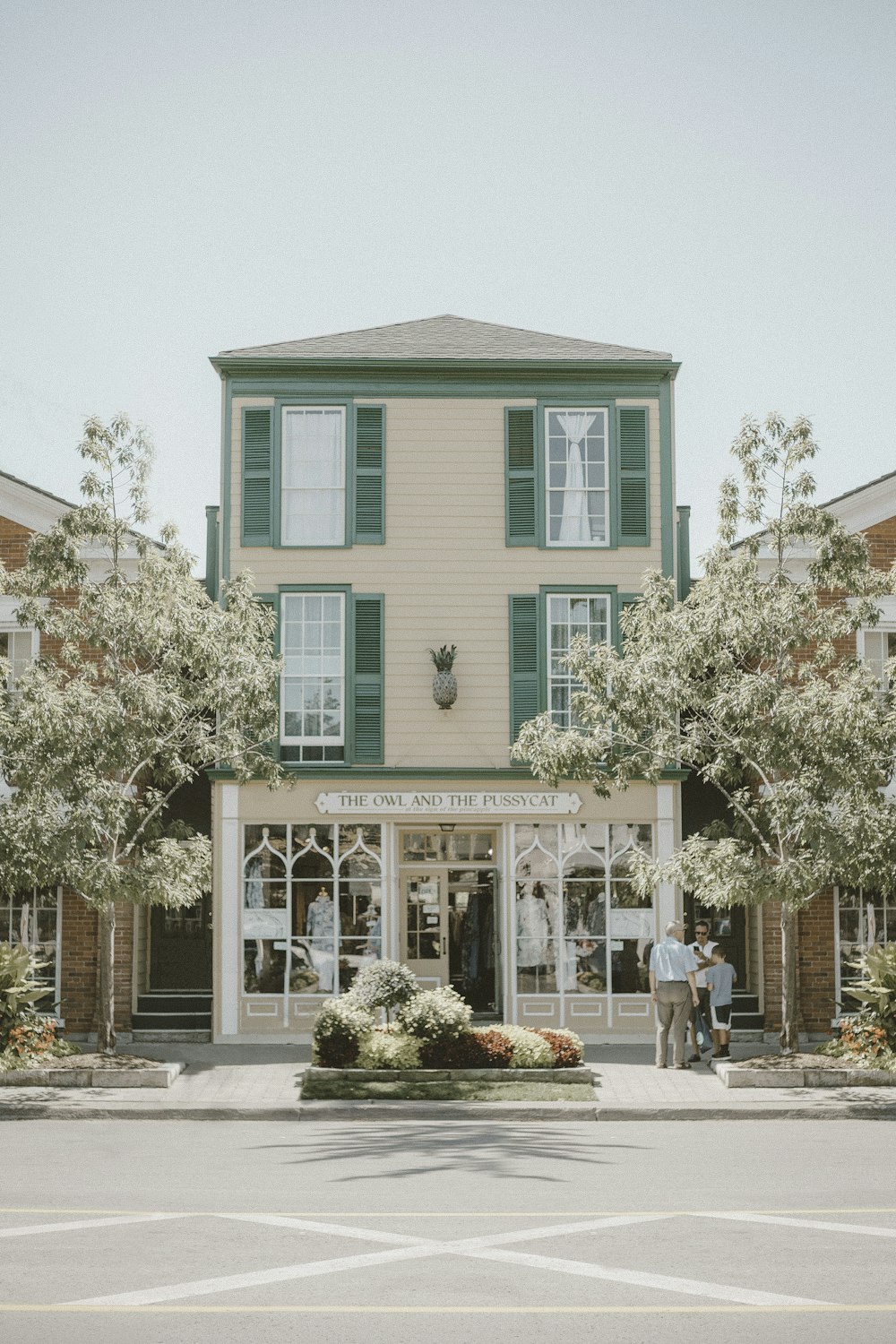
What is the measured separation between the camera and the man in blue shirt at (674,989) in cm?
1814

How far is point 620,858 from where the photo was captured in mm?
21922

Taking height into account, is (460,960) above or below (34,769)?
below

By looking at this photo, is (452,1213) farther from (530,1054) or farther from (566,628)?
(566,628)

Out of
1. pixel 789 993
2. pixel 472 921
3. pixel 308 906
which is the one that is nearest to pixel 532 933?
pixel 472 921

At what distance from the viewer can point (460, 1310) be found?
6.77 meters

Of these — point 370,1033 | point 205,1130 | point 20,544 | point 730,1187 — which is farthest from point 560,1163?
point 20,544

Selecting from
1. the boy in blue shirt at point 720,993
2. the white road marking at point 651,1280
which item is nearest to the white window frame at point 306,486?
the boy in blue shirt at point 720,993

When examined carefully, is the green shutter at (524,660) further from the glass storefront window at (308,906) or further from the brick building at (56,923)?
the brick building at (56,923)

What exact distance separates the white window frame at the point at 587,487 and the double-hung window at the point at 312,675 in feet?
10.7

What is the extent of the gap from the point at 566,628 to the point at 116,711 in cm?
739

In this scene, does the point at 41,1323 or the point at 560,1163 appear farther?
the point at 560,1163

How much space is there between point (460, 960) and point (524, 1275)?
15.2m

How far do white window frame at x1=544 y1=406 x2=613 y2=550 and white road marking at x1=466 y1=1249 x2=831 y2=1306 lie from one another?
15.3m

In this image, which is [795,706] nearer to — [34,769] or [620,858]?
[620,858]
